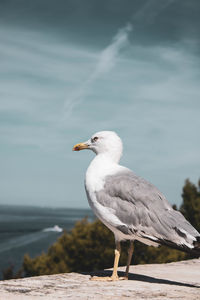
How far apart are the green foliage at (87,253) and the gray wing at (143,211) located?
473 inches

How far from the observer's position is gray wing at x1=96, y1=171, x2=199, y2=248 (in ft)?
17.0

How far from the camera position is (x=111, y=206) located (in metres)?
5.55

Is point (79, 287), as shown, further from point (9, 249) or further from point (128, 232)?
point (9, 249)

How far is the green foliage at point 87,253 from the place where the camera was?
697 inches

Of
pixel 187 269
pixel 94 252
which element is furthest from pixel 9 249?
pixel 187 269

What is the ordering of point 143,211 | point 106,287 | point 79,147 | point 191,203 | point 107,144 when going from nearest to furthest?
1. point 106,287
2. point 143,211
3. point 107,144
4. point 79,147
5. point 191,203

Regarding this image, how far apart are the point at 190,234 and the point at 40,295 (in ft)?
6.25

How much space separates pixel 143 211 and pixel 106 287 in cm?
105

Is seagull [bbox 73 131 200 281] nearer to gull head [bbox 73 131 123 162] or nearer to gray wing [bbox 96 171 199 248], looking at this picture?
gray wing [bbox 96 171 199 248]

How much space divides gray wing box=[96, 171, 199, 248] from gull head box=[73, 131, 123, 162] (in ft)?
1.66

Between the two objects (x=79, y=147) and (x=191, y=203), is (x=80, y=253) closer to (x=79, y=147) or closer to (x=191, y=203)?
(x=191, y=203)

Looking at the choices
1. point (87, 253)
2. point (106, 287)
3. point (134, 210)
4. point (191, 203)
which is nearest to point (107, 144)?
point (134, 210)

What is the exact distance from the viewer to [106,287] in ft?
17.0

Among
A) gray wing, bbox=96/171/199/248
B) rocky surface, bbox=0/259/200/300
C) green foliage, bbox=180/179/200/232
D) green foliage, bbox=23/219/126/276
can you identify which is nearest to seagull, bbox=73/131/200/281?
gray wing, bbox=96/171/199/248
